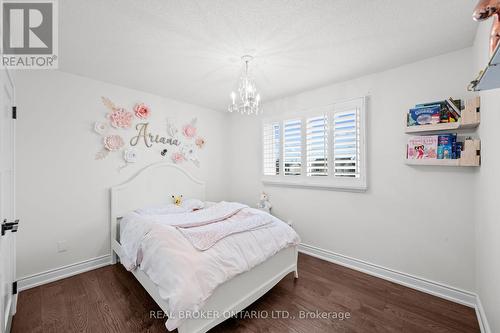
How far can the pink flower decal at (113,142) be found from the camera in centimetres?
275

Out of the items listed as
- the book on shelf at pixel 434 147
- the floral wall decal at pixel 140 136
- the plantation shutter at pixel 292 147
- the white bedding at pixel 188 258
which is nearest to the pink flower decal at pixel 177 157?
the floral wall decal at pixel 140 136

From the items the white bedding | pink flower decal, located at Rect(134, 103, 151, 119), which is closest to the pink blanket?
the white bedding

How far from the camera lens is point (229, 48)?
6.47 feet

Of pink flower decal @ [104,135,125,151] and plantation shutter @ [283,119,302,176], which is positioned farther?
plantation shutter @ [283,119,302,176]

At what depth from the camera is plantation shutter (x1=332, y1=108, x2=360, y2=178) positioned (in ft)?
8.67

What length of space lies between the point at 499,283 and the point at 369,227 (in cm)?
129

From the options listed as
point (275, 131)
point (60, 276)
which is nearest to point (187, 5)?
point (275, 131)

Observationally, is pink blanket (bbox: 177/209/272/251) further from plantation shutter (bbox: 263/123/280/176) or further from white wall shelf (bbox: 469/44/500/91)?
white wall shelf (bbox: 469/44/500/91)

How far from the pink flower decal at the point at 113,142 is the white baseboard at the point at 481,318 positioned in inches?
160

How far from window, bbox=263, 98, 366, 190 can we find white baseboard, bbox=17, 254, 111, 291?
2.57 metres

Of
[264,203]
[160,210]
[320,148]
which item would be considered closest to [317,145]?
[320,148]

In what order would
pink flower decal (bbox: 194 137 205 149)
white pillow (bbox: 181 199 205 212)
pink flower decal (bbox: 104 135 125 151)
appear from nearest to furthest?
pink flower decal (bbox: 104 135 125 151), white pillow (bbox: 181 199 205 212), pink flower decal (bbox: 194 137 205 149)

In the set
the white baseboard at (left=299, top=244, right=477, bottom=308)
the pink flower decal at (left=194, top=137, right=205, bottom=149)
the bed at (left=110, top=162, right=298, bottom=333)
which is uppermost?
the pink flower decal at (left=194, top=137, right=205, bottom=149)

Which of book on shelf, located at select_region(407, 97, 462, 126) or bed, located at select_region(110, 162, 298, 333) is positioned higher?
book on shelf, located at select_region(407, 97, 462, 126)
